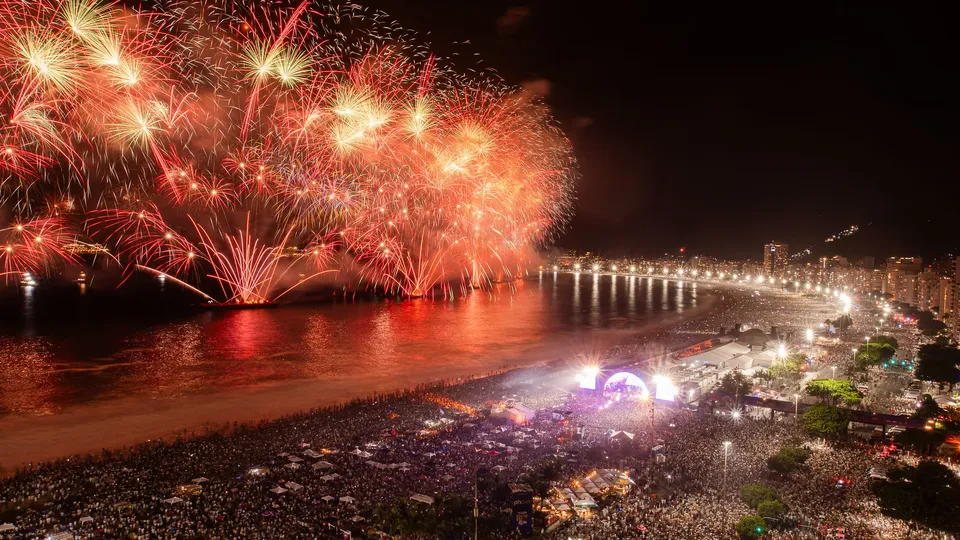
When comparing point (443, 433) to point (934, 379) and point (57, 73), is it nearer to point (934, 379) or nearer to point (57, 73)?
point (57, 73)

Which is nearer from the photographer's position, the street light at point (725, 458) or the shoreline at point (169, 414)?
the street light at point (725, 458)

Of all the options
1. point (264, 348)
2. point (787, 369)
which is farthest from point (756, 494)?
point (264, 348)

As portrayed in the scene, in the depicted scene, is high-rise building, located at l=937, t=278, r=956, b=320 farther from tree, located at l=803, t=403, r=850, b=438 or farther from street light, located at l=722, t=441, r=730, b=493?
street light, located at l=722, t=441, r=730, b=493

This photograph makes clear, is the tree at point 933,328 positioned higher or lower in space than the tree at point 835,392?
higher

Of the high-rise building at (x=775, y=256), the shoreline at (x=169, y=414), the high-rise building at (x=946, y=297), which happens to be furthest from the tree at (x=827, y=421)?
the high-rise building at (x=775, y=256)

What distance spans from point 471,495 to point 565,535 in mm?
1454

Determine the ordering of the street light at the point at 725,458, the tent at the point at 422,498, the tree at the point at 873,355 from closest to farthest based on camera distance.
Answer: the tent at the point at 422,498 → the street light at the point at 725,458 → the tree at the point at 873,355

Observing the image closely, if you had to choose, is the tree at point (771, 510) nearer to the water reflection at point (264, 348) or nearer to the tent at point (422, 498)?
the tent at point (422, 498)

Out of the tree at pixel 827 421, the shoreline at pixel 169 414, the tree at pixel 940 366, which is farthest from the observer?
the tree at pixel 940 366

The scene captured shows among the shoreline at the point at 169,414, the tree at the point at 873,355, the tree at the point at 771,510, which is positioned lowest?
the shoreline at the point at 169,414

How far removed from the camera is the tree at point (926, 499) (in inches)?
297

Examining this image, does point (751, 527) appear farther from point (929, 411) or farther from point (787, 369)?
point (787, 369)

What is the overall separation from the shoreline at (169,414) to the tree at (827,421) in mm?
7831

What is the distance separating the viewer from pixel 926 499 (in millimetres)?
7594
